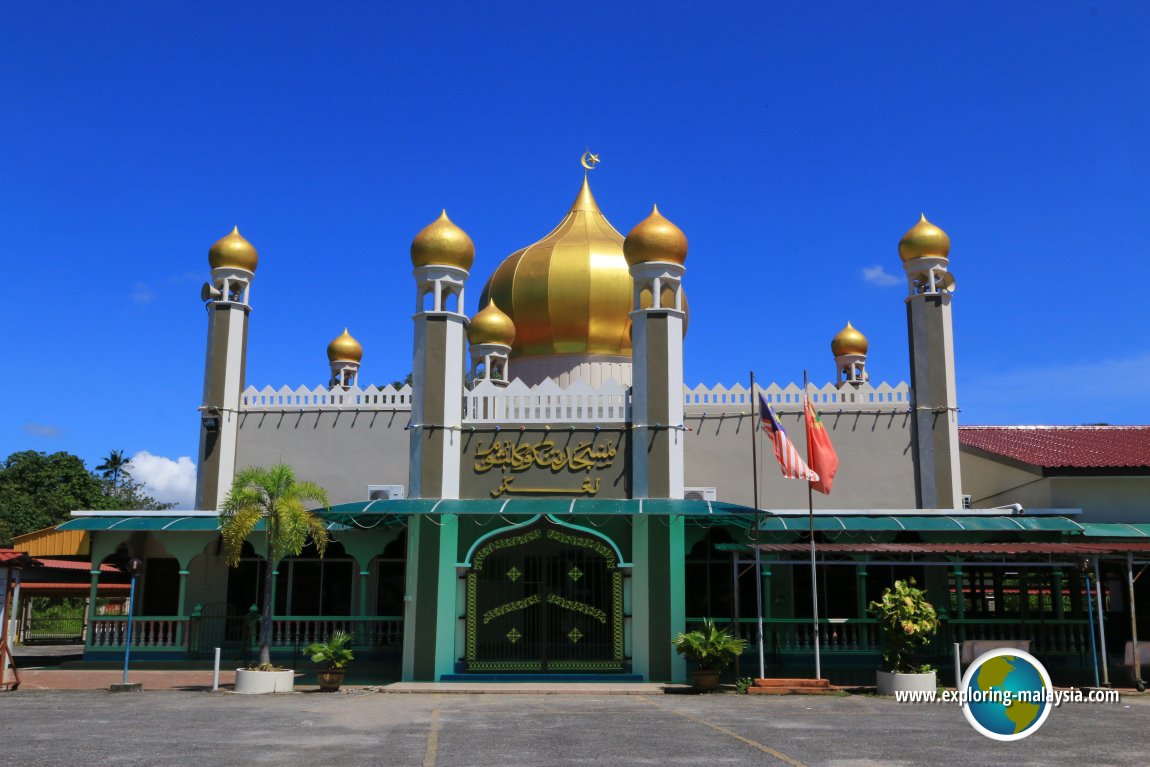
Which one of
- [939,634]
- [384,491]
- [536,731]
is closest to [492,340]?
[384,491]

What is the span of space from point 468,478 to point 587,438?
7.78 feet

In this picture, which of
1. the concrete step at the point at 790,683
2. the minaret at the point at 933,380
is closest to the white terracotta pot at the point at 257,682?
the concrete step at the point at 790,683

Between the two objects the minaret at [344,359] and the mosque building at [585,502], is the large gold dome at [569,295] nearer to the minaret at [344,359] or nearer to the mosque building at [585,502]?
the mosque building at [585,502]

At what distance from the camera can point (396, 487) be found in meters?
26.3

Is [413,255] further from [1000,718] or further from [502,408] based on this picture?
[1000,718]

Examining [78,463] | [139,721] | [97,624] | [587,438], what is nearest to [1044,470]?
[587,438]

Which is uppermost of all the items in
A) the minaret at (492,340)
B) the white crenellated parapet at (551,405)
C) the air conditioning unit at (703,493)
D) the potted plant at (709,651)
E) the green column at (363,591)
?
the minaret at (492,340)

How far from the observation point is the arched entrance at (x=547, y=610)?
19.5m

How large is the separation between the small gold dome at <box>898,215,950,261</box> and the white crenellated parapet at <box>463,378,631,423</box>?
797 centimetres

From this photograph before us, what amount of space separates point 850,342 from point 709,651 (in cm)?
1661

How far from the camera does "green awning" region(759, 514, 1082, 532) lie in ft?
66.0

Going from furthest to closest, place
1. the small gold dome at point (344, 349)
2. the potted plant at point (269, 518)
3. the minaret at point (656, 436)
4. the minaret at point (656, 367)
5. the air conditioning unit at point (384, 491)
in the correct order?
the small gold dome at point (344, 349)
the air conditioning unit at point (384, 491)
the minaret at point (656, 367)
the minaret at point (656, 436)
the potted plant at point (269, 518)

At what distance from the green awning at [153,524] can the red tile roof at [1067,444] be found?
1534cm

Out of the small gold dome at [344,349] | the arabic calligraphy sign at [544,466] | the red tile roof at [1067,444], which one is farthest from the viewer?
the small gold dome at [344,349]
